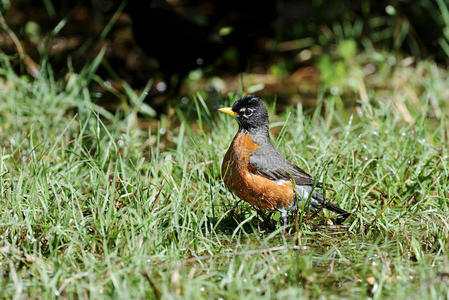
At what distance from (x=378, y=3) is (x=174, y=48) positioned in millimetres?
3816

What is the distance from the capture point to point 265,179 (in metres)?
4.04

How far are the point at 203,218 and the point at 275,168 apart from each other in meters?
0.67

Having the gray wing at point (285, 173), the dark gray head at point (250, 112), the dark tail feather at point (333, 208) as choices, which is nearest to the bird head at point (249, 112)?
the dark gray head at point (250, 112)

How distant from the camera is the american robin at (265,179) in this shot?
13.0 feet

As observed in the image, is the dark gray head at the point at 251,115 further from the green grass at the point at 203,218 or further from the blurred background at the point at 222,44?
the blurred background at the point at 222,44

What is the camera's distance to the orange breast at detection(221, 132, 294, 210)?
395 centimetres

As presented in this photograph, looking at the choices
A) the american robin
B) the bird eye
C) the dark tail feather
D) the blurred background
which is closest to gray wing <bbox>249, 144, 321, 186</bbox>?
the american robin

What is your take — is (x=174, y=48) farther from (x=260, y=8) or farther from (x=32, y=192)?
(x=32, y=192)

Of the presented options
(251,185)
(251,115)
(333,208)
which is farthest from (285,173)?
(251,115)

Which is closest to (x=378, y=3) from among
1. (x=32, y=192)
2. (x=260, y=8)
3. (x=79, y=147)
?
(x=260, y=8)

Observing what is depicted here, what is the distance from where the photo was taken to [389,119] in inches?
203

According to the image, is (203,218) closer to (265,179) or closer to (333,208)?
(265,179)

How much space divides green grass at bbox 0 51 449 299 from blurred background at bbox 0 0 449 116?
688mm

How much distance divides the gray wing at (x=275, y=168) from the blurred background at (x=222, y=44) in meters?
1.36
